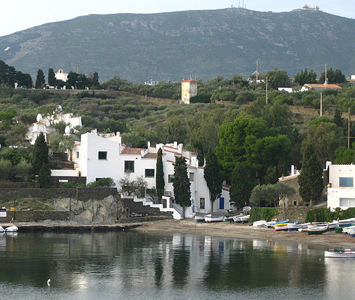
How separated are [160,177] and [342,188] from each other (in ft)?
50.7

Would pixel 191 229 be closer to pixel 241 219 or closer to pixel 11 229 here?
pixel 241 219

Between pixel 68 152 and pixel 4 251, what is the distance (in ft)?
78.5

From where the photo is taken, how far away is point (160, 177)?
64750 mm

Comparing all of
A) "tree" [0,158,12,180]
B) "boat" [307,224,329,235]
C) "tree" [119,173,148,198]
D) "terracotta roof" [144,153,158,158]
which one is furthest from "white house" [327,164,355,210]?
"tree" [0,158,12,180]

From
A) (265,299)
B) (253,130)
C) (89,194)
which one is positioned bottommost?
(265,299)

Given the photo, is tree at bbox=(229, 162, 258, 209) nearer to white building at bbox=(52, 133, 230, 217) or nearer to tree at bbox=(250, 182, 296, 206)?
tree at bbox=(250, 182, 296, 206)

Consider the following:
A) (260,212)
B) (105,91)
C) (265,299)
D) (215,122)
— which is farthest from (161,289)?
(105,91)

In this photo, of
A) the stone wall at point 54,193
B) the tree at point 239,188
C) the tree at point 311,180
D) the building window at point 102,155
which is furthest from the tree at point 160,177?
the tree at point 311,180

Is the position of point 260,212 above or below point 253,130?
below

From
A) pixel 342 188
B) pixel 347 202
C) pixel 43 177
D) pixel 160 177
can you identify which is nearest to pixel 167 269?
pixel 342 188

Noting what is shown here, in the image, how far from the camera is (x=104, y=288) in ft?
119

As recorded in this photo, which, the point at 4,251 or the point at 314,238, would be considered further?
the point at 314,238

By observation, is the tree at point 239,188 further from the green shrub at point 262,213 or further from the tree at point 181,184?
the green shrub at point 262,213

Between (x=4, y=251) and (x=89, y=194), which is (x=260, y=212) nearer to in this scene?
(x=89, y=194)
